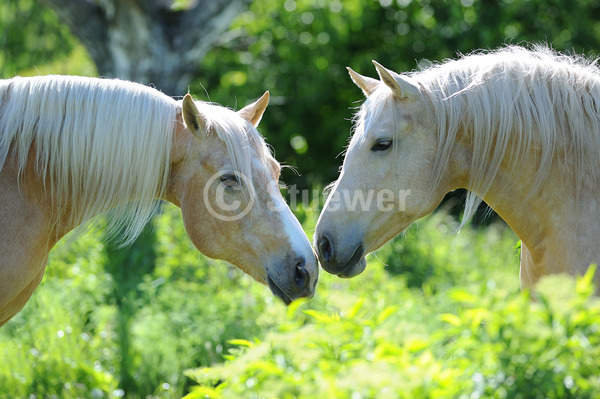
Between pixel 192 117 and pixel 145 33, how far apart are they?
4.52m

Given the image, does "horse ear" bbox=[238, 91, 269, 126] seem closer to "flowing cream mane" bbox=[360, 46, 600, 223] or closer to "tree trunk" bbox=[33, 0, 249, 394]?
"flowing cream mane" bbox=[360, 46, 600, 223]

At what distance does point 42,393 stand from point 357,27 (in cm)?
773

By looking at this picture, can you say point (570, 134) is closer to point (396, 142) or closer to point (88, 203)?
point (396, 142)

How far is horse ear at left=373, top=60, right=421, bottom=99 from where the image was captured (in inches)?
113

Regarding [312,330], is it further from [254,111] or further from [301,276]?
[254,111]

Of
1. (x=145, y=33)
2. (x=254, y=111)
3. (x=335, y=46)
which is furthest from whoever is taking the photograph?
(x=335, y=46)

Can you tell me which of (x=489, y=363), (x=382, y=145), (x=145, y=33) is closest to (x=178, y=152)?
(x=382, y=145)

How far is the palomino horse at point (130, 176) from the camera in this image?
2818 mm

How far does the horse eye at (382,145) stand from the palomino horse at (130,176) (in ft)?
1.73

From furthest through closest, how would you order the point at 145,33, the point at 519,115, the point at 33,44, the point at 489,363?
the point at 33,44, the point at 145,33, the point at 519,115, the point at 489,363

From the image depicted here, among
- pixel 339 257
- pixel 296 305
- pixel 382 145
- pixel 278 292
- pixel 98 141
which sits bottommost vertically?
pixel 278 292

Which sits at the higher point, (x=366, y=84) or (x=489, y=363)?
(x=366, y=84)

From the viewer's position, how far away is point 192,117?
2996 millimetres

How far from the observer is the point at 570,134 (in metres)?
2.78
